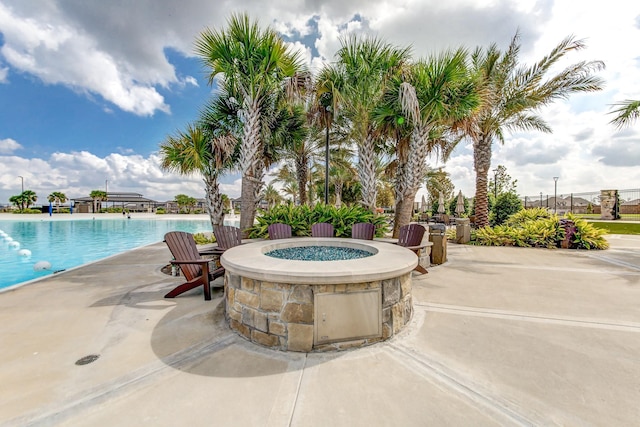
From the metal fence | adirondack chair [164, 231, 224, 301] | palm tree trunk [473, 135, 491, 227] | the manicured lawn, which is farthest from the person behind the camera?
the metal fence

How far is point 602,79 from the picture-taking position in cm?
1026

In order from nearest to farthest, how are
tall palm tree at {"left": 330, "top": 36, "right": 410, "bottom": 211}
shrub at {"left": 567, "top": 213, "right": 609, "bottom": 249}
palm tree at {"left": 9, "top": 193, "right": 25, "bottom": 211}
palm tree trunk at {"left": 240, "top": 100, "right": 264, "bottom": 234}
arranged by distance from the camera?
palm tree trunk at {"left": 240, "top": 100, "right": 264, "bottom": 234}
tall palm tree at {"left": 330, "top": 36, "right": 410, "bottom": 211}
shrub at {"left": 567, "top": 213, "right": 609, "bottom": 249}
palm tree at {"left": 9, "top": 193, "right": 25, "bottom": 211}

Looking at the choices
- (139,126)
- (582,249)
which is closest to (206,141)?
(582,249)

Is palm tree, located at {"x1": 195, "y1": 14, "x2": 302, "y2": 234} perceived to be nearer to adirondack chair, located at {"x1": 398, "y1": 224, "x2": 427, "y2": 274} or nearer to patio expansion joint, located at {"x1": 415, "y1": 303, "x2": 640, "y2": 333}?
adirondack chair, located at {"x1": 398, "y1": 224, "x2": 427, "y2": 274}

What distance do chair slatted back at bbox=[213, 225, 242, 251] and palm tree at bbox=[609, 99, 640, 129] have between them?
14986mm

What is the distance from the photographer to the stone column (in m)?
19.1

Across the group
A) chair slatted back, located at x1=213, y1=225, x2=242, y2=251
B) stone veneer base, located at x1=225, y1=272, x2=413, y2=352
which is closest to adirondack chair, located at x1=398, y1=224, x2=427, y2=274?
stone veneer base, located at x1=225, y1=272, x2=413, y2=352

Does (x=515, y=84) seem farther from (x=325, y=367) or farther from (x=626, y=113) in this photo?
(x=325, y=367)

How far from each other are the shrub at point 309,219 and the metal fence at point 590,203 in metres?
19.9

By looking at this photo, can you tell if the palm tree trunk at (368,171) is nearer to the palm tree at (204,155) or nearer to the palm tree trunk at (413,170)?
the palm tree trunk at (413,170)

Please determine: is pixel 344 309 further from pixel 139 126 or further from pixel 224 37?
pixel 139 126

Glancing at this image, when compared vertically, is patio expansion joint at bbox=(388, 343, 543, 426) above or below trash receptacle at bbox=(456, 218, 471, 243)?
below

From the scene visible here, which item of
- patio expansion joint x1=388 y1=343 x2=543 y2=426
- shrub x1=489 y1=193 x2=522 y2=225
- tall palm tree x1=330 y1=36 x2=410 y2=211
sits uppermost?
tall palm tree x1=330 y1=36 x2=410 y2=211

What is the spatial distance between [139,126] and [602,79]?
28.5 m
